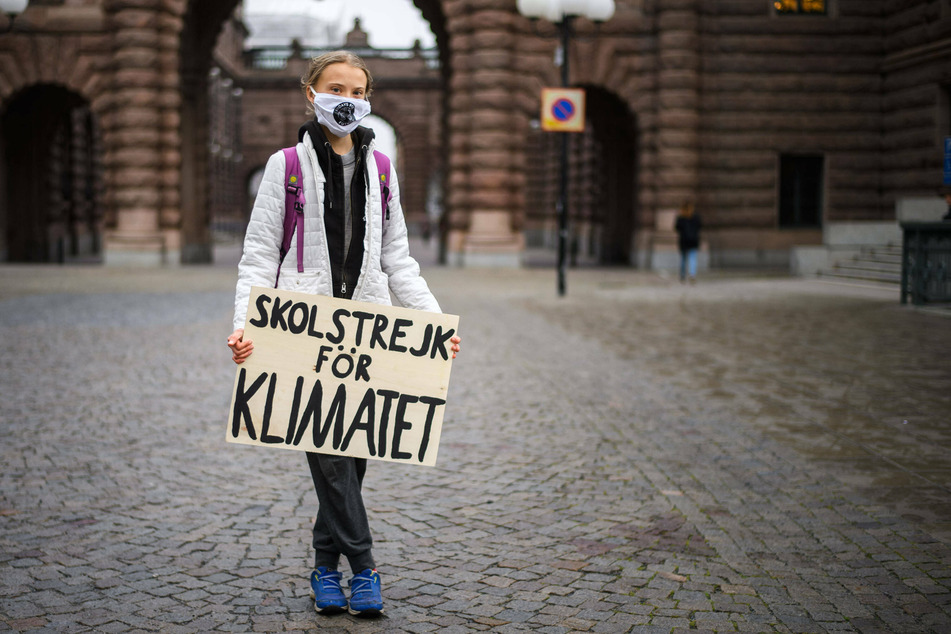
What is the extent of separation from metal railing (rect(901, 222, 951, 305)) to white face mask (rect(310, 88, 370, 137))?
12872mm

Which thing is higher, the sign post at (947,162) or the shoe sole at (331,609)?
the sign post at (947,162)

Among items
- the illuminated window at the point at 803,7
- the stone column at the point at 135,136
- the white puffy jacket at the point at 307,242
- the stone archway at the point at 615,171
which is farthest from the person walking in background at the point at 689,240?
the white puffy jacket at the point at 307,242

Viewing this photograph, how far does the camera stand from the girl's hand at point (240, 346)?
Result: 3740 mm

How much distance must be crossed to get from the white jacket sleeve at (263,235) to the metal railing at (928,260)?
1299 cm

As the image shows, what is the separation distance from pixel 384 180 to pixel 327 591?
4.86ft

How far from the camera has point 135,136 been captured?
26.3 meters

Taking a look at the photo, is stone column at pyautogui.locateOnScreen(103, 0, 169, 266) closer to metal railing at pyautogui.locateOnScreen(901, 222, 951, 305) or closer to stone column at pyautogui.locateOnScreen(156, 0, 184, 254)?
stone column at pyautogui.locateOnScreen(156, 0, 184, 254)

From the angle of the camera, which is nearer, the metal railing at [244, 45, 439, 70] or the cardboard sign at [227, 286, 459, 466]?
the cardboard sign at [227, 286, 459, 466]

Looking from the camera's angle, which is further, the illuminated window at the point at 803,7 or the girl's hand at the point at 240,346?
the illuminated window at the point at 803,7

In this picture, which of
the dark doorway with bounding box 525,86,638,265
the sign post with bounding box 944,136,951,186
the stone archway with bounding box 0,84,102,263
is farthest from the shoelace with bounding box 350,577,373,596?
the stone archway with bounding box 0,84,102,263

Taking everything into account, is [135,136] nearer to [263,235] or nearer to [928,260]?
[928,260]

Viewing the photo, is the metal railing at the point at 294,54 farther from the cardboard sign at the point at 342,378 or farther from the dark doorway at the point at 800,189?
the cardboard sign at the point at 342,378

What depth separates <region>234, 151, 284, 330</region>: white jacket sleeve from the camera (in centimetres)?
376

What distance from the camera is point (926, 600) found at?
3.92 m
